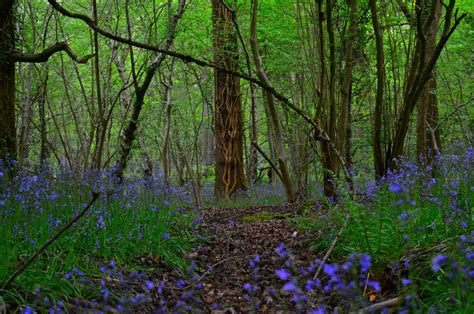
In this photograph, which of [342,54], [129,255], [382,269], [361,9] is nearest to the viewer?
[382,269]

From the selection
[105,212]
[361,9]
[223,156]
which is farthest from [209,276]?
[223,156]

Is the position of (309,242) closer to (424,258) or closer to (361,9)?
(424,258)

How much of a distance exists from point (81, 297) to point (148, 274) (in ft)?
3.01

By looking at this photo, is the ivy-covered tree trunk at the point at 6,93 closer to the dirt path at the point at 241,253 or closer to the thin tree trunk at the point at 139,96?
the thin tree trunk at the point at 139,96

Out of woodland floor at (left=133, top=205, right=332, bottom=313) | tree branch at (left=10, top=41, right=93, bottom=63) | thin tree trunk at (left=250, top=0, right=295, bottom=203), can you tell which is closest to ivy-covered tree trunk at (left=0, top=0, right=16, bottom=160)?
tree branch at (left=10, top=41, right=93, bottom=63)

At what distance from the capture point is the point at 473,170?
15.2 ft

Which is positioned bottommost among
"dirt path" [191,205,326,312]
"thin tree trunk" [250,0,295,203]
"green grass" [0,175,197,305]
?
"dirt path" [191,205,326,312]

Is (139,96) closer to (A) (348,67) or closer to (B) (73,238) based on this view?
(A) (348,67)

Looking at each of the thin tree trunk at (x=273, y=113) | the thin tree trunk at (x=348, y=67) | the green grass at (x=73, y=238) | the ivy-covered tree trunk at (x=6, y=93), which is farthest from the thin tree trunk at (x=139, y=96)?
the thin tree trunk at (x=348, y=67)

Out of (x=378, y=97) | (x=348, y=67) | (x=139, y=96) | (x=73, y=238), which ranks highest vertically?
(x=348, y=67)

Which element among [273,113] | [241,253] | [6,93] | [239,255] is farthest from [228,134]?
[239,255]

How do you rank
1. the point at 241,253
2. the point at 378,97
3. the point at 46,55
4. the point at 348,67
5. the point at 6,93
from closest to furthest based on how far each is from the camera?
the point at 241,253 → the point at 46,55 → the point at 6,93 → the point at 348,67 → the point at 378,97

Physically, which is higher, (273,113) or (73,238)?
(273,113)

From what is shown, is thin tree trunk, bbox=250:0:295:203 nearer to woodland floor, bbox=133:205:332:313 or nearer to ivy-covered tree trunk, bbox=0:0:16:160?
woodland floor, bbox=133:205:332:313
